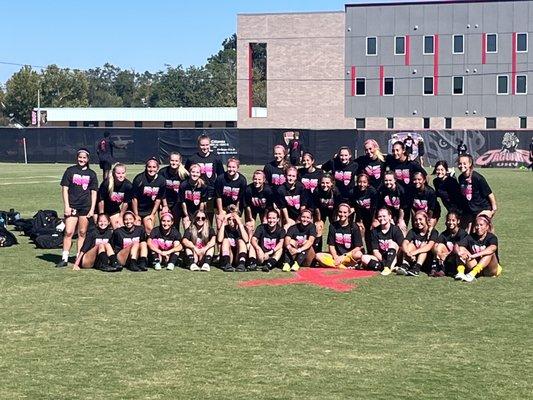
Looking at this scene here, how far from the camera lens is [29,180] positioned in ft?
104

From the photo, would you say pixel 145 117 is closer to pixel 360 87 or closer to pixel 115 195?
pixel 360 87

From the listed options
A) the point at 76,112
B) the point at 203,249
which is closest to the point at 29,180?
the point at 203,249

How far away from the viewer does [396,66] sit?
62906mm

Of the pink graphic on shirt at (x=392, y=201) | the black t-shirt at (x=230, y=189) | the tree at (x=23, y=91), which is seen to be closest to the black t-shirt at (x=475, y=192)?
the pink graphic on shirt at (x=392, y=201)

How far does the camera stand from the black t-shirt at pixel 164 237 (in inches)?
493

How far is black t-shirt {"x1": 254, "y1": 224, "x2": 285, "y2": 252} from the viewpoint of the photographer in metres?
12.6

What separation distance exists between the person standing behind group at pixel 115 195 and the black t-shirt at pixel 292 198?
6.81 feet

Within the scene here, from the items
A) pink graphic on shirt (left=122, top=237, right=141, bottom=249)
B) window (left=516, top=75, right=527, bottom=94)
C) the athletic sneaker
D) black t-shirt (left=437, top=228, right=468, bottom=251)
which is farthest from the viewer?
window (left=516, top=75, right=527, bottom=94)

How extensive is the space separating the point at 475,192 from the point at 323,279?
2.35 m

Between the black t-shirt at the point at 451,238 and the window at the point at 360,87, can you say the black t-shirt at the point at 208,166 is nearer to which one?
the black t-shirt at the point at 451,238

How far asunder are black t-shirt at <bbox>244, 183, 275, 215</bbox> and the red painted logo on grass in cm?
108

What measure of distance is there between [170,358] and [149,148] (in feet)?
122

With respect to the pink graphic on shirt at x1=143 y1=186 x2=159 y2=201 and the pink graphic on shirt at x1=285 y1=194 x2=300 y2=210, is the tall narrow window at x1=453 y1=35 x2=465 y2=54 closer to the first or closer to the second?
the pink graphic on shirt at x1=285 y1=194 x2=300 y2=210

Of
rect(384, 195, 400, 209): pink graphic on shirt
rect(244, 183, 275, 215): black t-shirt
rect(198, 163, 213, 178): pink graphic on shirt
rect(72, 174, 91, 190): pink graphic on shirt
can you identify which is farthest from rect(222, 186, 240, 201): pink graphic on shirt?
rect(384, 195, 400, 209): pink graphic on shirt
